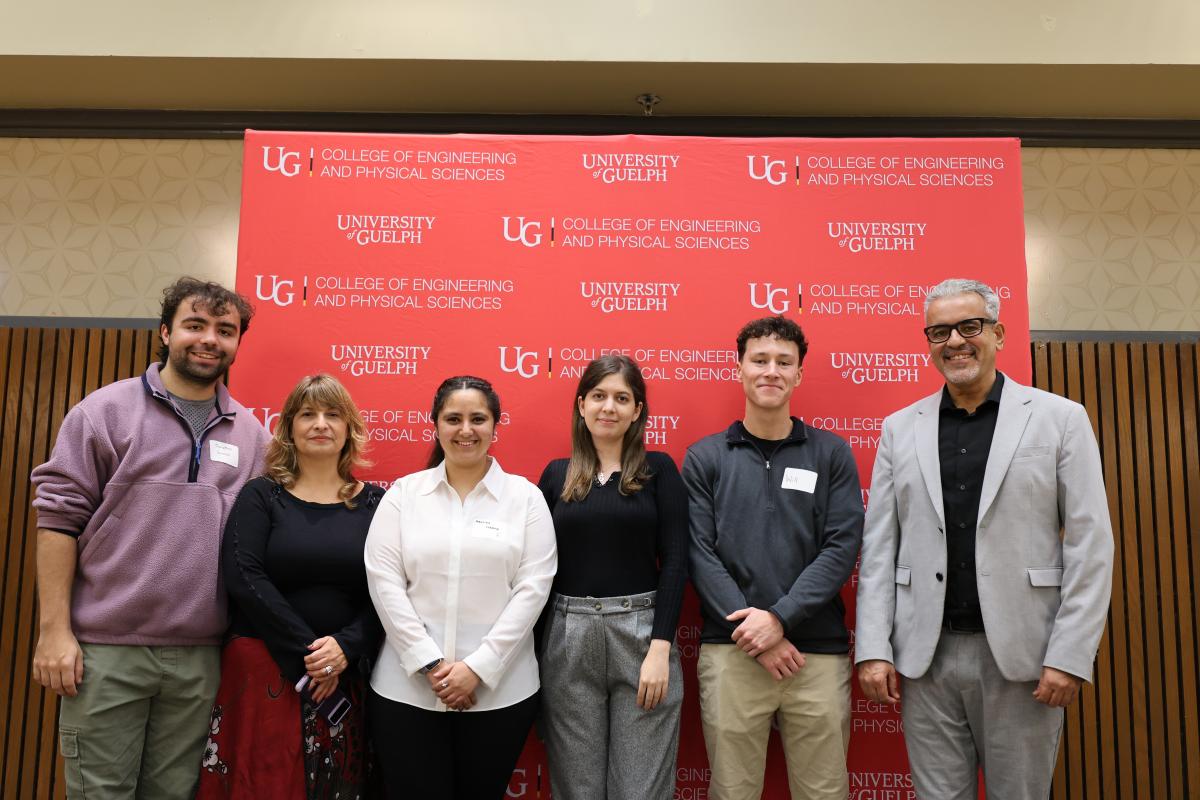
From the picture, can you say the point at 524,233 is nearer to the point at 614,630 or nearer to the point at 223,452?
the point at 223,452

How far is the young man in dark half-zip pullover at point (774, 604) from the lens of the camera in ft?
8.72

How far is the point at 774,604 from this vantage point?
266 centimetres

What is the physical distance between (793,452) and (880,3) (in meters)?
2.60

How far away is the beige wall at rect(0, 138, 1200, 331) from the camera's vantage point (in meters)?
4.38

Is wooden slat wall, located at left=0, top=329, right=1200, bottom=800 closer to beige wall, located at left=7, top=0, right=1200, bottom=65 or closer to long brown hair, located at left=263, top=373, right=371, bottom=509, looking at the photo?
beige wall, located at left=7, top=0, right=1200, bottom=65

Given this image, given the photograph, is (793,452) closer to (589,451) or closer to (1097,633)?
(589,451)

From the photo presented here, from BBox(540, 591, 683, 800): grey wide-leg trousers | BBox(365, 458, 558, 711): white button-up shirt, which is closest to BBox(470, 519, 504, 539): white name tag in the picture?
BBox(365, 458, 558, 711): white button-up shirt

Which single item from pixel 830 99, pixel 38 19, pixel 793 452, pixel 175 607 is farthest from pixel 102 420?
pixel 830 99

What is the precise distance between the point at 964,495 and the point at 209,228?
13.4ft

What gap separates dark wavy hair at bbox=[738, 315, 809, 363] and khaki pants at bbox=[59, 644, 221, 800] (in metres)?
2.17

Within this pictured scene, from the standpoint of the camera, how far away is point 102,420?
258cm

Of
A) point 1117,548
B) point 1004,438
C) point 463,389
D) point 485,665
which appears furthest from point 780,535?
point 1117,548

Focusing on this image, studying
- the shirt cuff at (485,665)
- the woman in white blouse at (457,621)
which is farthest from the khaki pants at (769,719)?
the shirt cuff at (485,665)

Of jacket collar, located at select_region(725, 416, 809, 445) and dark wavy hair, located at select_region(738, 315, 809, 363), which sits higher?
dark wavy hair, located at select_region(738, 315, 809, 363)
